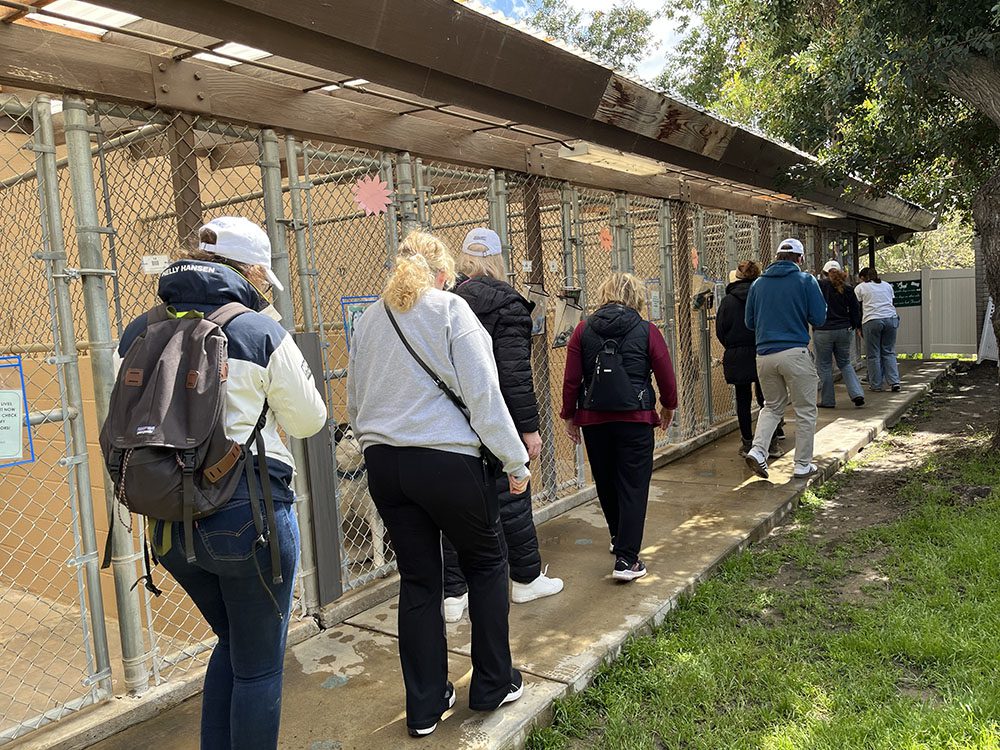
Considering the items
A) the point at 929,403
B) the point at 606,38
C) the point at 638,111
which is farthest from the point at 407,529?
the point at 606,38

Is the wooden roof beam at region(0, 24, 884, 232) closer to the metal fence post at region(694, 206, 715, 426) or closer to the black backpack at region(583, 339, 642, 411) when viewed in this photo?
the black backpack at region(583, 339, 642, 411)

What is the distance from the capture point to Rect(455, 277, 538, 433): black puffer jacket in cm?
340

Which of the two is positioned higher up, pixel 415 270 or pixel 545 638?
Answer: pixel 415 270

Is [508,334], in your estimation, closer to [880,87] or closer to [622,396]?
[622,396]

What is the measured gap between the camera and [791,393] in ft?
19.9

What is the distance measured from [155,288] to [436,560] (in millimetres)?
2080

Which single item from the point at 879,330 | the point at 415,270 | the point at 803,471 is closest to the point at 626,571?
the point at 415,270

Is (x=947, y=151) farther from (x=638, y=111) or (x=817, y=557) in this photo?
(x=817, y=557)

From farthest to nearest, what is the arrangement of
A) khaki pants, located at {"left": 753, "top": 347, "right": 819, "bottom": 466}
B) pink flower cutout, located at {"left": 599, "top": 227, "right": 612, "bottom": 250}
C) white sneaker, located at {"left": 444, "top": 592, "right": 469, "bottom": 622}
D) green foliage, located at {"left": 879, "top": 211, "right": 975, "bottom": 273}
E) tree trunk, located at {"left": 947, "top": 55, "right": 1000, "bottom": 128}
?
green foliage, located at {"left": 879, "top": 211, "right": 975, "bottom": 273}, pink flower cutout, located at {"left": 599, "top": 227, "right": 612, "bottom": 250}, khaki pants, located at {"left": 753, "top": 347, "right": 819, "bottom": 466}, tree trunk, located at {"left": 947, "top": 55, "right": 1000, "bottom": 128}, white sneaker, located at {"left": 444, "top": 592, "right": 469, "bottom": 622}

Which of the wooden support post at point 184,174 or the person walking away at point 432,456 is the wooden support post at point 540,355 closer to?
the wooden support post at point 184,174

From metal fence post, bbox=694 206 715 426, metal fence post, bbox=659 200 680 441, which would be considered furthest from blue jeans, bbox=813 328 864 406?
metal fence post, bbox=659 200 680 441

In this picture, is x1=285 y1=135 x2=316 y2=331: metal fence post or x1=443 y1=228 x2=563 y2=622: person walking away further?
x1=285 y1=135 x2=316 y2=331: metal fence post

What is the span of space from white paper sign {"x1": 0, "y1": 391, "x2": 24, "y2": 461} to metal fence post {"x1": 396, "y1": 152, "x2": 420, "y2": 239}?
2086 millimetres

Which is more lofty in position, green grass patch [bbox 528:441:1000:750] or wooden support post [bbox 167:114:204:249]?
wooden support post [bbox 167:114:204:249]
